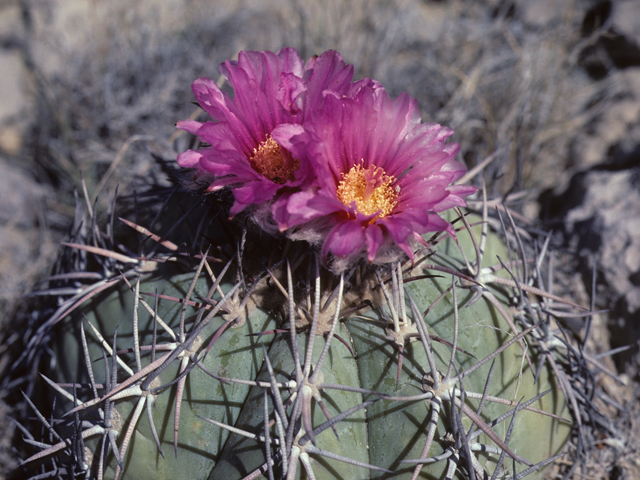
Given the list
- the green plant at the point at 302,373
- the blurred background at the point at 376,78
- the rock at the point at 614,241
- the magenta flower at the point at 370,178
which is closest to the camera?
the magenta flower at the point at 370,178

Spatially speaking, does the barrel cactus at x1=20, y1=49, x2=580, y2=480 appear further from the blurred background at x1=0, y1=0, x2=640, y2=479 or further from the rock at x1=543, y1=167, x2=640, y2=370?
the blurred background at x1=0, y1=0, x2=640, y2=479

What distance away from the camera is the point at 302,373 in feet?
3.91

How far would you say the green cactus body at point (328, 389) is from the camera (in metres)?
1.24

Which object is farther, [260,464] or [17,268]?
[17,268]

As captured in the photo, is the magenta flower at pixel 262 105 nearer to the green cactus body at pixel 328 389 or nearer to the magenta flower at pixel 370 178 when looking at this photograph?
the magenta flower at pixel 370 178

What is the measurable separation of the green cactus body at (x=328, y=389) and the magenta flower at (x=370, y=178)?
0.76 feet

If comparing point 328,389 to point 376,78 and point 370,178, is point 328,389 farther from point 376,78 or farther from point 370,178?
point 376,78

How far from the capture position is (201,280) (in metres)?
1.44

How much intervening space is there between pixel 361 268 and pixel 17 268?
7.30 ft

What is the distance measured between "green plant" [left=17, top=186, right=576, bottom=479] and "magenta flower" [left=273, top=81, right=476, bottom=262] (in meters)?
0.16

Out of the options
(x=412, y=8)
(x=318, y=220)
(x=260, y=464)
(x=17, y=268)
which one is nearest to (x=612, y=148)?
(x=412, y=8)

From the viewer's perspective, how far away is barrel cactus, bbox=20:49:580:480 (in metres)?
1.17

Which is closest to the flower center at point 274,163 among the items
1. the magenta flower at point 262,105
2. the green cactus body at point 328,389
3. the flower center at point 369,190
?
the magenta flower at point 262,105

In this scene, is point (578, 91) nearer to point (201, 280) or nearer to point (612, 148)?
point (612, 148)
